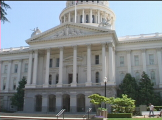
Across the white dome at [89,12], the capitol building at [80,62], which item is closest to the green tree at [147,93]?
the capitol building at [80,62]

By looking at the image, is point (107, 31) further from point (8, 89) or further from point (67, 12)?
point (8, 89)

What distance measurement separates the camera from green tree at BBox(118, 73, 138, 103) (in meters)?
38.8

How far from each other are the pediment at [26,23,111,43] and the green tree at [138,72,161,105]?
468 inches

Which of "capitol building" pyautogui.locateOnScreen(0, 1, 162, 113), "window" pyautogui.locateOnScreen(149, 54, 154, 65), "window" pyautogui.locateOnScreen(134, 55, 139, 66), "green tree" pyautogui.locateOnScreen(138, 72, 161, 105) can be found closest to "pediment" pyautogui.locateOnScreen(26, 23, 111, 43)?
"capitol building" pyautogui.locateOnScreen(0, 1, 162, 113)

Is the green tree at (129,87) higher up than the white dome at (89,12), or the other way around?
the white dome at (89,12)

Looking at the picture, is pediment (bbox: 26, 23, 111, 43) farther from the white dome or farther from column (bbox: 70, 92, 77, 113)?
the white dome

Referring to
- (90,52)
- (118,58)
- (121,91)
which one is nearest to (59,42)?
(90,52)

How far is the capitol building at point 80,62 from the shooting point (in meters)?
40.4

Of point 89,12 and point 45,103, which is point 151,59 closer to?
point 45,103

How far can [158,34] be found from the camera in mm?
44969

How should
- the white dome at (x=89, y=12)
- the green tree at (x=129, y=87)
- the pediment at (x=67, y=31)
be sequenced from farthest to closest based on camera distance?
the white dome at (x=89, y=12), the pediment at (x=67, y=31), the green tree at (x=129, y=87)

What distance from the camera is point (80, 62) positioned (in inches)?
1786

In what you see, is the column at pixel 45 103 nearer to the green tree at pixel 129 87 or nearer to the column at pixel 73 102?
the column at pixel 73 102

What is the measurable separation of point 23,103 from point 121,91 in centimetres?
2081
